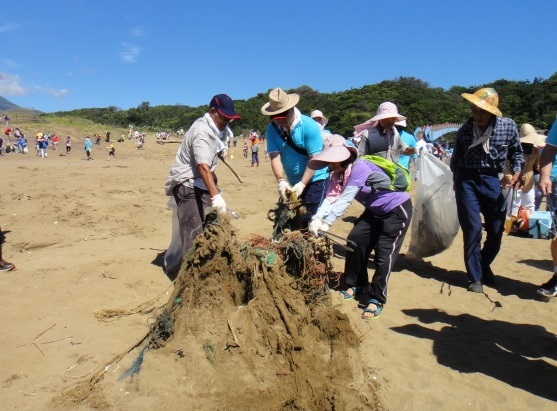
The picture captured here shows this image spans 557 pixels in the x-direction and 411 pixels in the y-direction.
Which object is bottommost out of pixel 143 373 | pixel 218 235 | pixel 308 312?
pixel 143 373

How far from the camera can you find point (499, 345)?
Answer: 3.50 m

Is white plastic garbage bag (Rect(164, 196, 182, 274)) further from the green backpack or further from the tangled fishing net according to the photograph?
the green backpack

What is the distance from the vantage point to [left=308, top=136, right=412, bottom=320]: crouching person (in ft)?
11.6

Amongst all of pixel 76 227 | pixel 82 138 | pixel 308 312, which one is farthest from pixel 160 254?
pixel 82 138

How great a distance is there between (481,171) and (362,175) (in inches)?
60.7

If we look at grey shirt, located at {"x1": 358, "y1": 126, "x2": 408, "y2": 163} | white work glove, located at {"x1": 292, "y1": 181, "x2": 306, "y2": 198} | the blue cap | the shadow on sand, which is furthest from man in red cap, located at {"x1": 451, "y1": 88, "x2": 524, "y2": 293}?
the blue cap

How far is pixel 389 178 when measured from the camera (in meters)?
3.90

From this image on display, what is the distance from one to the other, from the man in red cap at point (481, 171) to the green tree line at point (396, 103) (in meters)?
32.6

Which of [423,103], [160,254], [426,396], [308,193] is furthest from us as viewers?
[423,103]

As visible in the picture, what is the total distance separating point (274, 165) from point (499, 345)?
2.37 meters

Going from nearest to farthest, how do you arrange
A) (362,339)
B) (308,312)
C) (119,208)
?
(308,312)
(362,339)
(119,208)

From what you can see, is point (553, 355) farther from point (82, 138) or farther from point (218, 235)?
point (82, 138)

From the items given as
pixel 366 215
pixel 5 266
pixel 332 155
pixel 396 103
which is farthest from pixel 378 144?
pixel 396 103

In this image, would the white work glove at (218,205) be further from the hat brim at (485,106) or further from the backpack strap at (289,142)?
the hat brim at (485,106)
